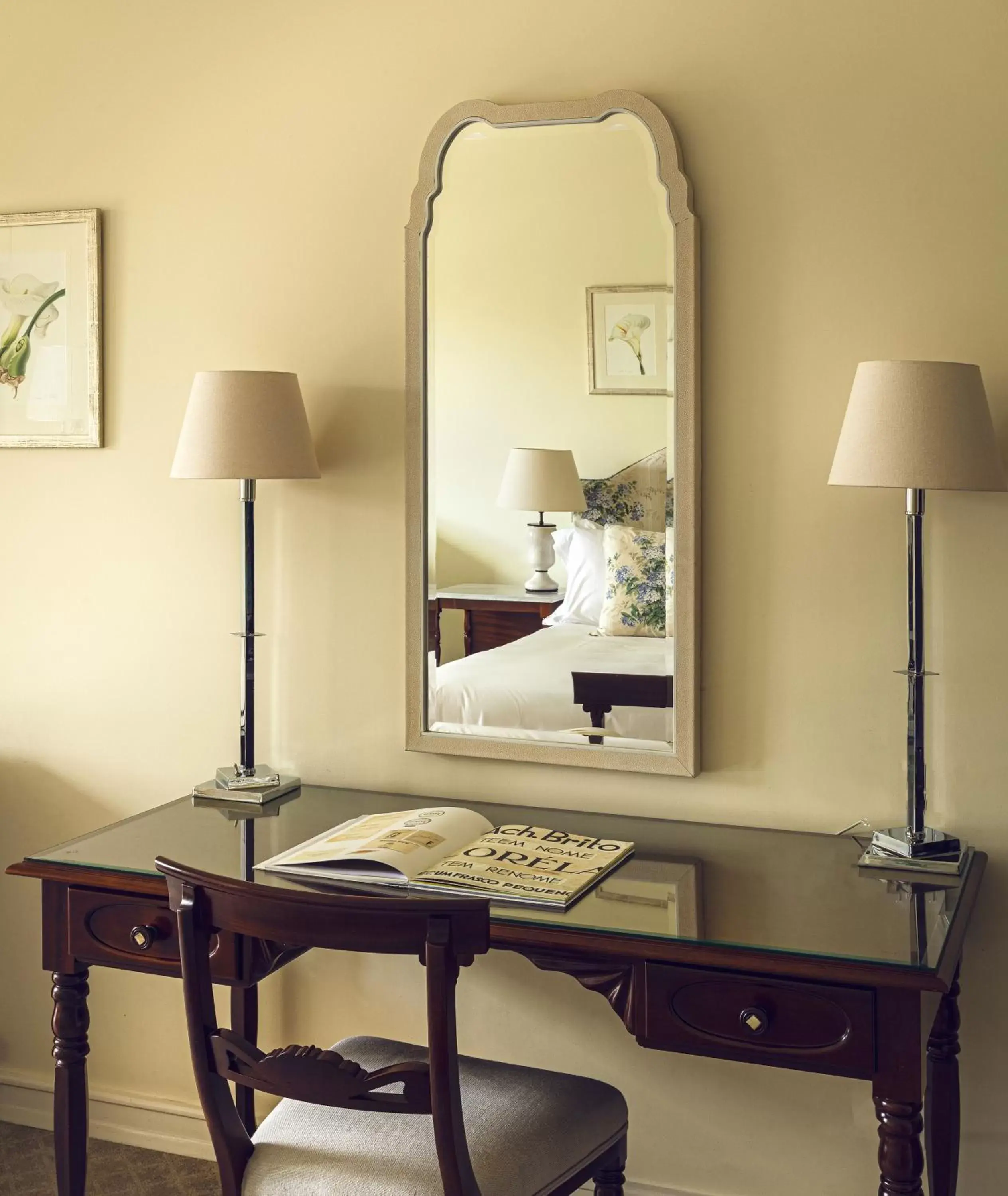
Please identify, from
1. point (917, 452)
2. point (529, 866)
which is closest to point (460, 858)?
point (529, 866)

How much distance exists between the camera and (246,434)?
2.27 m

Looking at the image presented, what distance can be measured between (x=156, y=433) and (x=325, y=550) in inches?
17.2

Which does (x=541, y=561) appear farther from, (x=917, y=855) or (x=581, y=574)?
(x=917, y=855)

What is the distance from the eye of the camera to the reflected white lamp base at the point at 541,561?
230cm

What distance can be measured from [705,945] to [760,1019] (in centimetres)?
12

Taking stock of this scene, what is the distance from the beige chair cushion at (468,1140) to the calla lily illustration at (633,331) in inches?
46.2

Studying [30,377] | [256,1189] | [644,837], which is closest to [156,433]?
[30,377]

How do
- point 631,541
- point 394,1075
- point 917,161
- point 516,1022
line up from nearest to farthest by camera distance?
point 394,1075 → point 917,161 → point 631,541 → point 516,1022

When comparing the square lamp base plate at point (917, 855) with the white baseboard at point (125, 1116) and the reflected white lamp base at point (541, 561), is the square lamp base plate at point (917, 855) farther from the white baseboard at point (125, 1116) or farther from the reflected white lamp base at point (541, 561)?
the white baseboard at point (125, 1116)

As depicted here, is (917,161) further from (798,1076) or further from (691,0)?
(798,1076)

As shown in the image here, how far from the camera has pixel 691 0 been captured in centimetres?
216

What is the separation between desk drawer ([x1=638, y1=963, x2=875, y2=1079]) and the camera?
64.9 inches

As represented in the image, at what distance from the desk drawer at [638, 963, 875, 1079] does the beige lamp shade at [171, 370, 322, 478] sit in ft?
3.61

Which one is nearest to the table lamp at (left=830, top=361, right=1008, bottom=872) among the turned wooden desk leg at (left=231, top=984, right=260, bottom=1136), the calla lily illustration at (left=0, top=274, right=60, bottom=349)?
the turned wooden desk leg at (left=231, top=984, right=260, bottom=1136)
